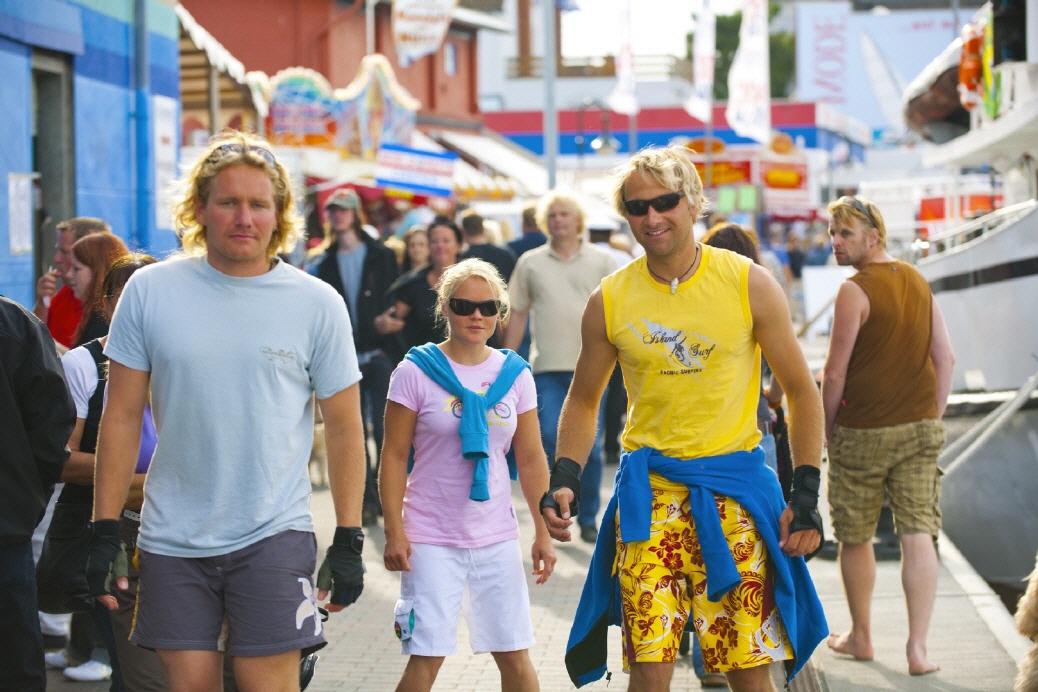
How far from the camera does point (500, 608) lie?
4.91 m

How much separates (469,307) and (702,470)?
113cm

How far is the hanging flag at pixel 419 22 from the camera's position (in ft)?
74.1

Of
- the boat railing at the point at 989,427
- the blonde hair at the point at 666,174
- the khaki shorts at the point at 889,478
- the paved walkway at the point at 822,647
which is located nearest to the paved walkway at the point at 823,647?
the paved walkway at the point at 822,647

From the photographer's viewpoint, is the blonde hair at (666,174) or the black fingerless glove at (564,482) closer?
the blonde hair at (666,174)

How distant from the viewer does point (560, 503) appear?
14.6 ft

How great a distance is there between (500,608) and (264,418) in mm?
1329

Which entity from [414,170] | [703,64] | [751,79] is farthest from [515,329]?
[703,64]

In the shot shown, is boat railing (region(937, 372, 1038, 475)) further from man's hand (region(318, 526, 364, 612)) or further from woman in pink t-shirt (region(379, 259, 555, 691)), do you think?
man's hand (region(318, 526, 364, 612))

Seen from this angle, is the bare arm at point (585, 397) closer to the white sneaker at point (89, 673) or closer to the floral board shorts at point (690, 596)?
the floral board shorts at point (690, 596)

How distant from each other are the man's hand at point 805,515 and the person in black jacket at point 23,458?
2.19 m

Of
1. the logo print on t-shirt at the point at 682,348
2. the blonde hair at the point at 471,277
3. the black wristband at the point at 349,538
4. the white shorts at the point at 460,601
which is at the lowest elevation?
the white shorts at the point at 460,601

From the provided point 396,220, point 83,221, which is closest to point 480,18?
point 396,220

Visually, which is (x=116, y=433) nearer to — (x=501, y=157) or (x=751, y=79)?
(x=751, y=79)

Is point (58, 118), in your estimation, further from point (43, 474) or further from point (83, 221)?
point (43, 474)
